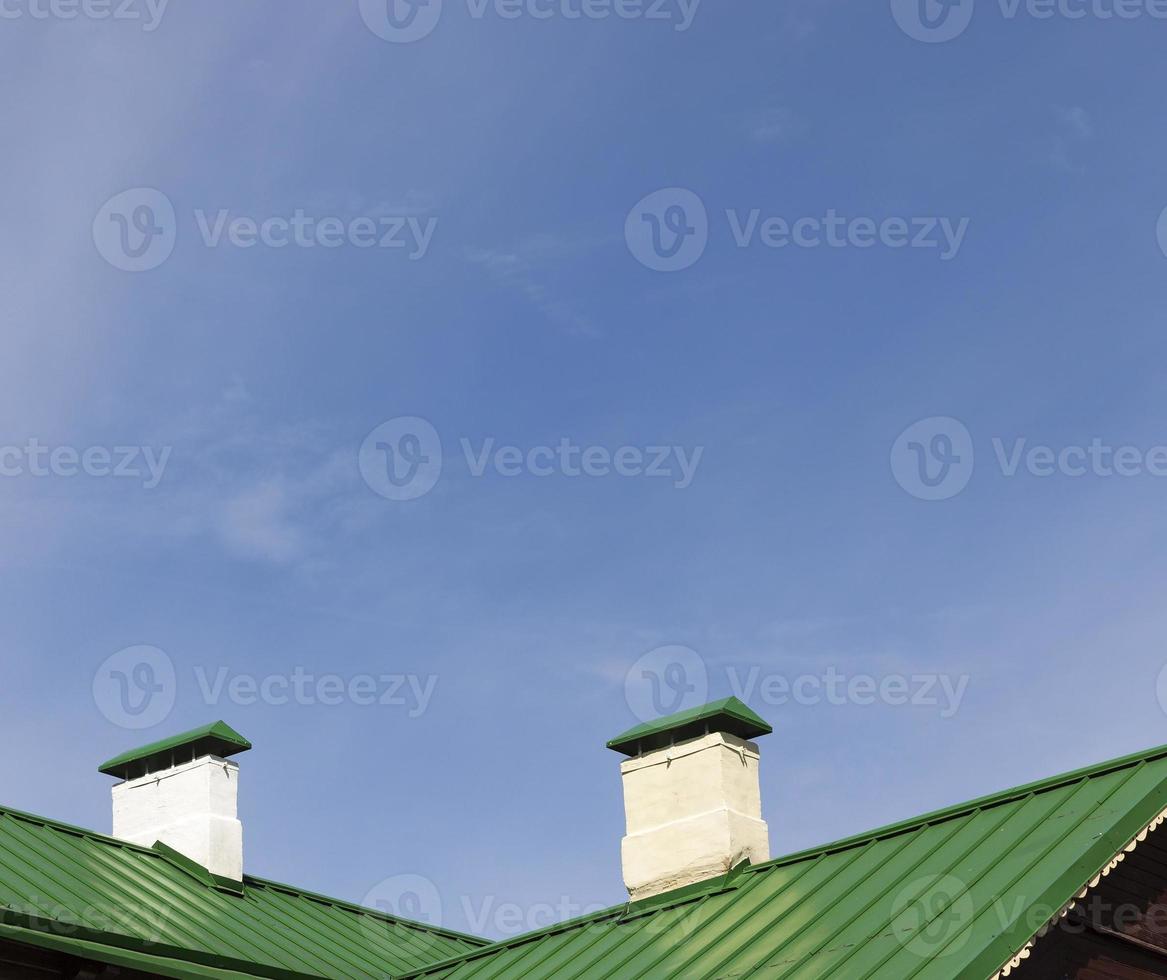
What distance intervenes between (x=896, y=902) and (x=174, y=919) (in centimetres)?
833

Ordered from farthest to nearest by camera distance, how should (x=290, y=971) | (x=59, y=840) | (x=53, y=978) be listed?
(x=59, y=840), (x=290, y=971), (x=53, y=978)

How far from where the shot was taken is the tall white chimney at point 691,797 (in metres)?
20.2

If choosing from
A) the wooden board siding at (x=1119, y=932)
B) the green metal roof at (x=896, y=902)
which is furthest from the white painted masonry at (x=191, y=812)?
the wooden board siding at (x=1119, y=932)

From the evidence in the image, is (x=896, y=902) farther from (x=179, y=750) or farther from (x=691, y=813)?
(x=179, y=750)

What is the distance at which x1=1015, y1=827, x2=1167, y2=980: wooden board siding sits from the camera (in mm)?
15344

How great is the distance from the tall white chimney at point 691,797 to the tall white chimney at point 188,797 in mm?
5237

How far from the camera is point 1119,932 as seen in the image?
16.0 metres

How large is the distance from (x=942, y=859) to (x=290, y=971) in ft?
22.8

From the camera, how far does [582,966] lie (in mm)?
18875

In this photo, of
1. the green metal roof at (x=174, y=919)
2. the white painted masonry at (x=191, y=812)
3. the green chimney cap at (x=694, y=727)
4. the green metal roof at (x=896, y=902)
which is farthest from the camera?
the white painted masonry at (x=191, y=812)

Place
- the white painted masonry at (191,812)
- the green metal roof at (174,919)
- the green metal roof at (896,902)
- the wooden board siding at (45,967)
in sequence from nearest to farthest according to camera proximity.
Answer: the green metal roof at (896,902) → the wooden board siding at (45,967) → the green metal roof at (174,919) → the white painted masonry at (191,812)

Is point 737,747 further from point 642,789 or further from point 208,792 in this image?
point 208,792

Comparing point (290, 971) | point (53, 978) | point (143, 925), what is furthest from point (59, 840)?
point (53, 978)

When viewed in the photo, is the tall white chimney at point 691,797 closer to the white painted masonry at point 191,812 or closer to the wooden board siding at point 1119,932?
the wooden board siding at point 1119,932
